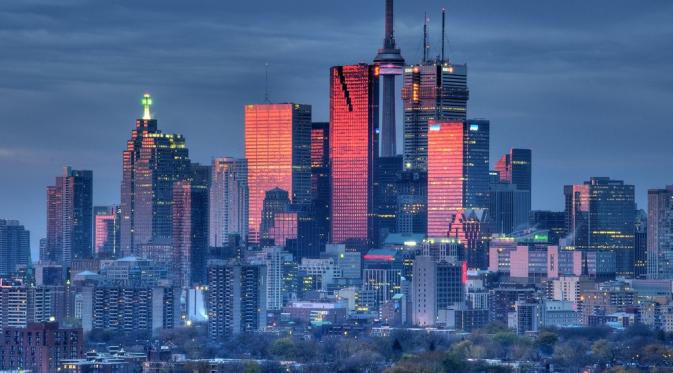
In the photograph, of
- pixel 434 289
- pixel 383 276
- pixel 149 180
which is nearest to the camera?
pixel 434 289

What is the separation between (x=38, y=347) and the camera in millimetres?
104625

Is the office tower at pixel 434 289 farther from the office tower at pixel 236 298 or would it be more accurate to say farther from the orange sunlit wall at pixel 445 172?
the orange sunlit wall at pixel 445 172

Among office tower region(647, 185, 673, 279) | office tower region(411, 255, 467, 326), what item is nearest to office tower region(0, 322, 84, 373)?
office tower region(411, 255, 467, 326)

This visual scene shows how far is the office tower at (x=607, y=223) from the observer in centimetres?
17550

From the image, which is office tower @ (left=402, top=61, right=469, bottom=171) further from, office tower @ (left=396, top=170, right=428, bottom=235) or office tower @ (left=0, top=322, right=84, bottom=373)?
office tower @ (left=0, top=322, right=84, bottom=373)

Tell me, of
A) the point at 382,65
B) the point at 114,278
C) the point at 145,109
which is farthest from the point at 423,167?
the point at 114,278

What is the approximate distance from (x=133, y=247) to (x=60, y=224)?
6596mm

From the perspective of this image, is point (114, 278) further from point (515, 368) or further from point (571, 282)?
point (515, 368)

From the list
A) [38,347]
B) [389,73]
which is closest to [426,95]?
[389,73]

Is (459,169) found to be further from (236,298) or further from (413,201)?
(236,298)

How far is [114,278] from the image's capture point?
491ft

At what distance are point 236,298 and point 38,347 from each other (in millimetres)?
36747

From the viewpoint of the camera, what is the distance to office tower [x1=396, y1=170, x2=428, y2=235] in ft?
635

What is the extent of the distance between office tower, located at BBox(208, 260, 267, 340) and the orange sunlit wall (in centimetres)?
4764
